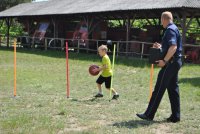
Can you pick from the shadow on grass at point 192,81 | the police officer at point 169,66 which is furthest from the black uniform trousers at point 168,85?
the shadow on grass at point 192,81

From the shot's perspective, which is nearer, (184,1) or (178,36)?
(178,36)

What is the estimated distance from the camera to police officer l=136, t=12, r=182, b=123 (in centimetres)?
662

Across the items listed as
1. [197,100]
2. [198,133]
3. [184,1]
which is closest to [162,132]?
[198,133]

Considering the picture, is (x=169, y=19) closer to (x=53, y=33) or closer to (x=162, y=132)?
(x=162, y=132)

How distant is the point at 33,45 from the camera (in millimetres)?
32531

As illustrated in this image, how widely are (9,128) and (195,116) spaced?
3371mm

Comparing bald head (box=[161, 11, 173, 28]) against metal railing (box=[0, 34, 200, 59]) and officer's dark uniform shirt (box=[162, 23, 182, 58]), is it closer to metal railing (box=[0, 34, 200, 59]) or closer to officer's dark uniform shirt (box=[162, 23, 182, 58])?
officer's dark uniform shirt (box=[162, 23, 182, 58])

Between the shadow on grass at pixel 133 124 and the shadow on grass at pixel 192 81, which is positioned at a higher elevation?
the shadow on grass at pixel 133 124

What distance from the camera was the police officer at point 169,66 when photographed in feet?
21.7

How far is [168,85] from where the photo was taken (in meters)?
6.85

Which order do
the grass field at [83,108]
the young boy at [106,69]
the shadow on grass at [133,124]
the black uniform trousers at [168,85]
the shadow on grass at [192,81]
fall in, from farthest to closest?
the shadow on grass at [192,81] → the young boy at [106,69] → the black uniform trousers at [168,85] → the shadow on grass at [133,124] → the grass field at [83,108]

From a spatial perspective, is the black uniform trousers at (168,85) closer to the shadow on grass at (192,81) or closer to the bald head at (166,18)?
the bald head at (166,18)

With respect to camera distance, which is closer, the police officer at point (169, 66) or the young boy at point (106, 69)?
the police officer at point (169, 66)

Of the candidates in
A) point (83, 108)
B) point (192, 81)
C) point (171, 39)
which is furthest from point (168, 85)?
point (192, 81)
